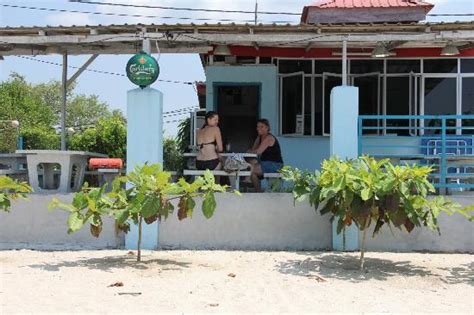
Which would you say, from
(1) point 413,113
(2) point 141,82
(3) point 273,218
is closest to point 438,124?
(1) point 413,113

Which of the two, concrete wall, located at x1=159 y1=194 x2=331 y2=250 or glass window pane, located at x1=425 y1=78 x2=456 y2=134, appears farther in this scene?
glass window pane, located at x1=425 y1=78 x2=456 y2=134

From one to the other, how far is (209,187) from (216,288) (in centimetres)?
139

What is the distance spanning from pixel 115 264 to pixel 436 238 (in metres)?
4.50

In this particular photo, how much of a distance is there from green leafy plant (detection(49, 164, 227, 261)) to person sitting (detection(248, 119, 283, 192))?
80.1 inches

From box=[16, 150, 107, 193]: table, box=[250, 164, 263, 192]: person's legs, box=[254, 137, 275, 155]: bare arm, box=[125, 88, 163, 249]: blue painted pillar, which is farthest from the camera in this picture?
box=[254, 137, 275, 155]: bare arm

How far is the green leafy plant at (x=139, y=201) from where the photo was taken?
692 centimetres

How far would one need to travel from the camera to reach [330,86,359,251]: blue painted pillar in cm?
843

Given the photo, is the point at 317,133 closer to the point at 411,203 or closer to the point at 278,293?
the point at 411,203

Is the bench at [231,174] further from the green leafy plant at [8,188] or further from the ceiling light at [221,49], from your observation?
the ceiling light at [221,49]

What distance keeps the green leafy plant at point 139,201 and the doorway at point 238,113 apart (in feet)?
16.4

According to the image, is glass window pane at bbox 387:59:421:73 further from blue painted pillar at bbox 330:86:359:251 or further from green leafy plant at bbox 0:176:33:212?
green leafy plant at bbox 0:176:33:212

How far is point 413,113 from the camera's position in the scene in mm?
11703

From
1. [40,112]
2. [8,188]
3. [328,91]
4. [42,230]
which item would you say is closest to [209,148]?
[42,230]

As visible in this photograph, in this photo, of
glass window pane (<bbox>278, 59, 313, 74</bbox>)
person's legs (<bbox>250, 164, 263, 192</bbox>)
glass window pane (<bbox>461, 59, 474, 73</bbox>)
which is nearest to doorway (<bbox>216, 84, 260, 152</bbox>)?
glass window pane (<bbox>278, 59, 313, 74</bbox>)
